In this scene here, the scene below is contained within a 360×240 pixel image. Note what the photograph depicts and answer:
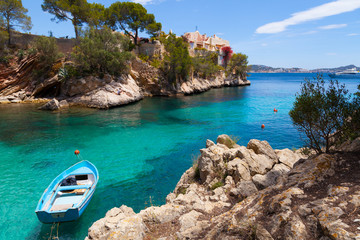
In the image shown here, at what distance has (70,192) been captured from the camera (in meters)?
12.1

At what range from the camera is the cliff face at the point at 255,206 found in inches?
175

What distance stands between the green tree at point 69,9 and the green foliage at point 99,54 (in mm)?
6850

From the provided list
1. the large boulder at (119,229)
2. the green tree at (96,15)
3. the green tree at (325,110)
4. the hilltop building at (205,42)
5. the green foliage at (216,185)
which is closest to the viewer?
the large boulder at (119,229)

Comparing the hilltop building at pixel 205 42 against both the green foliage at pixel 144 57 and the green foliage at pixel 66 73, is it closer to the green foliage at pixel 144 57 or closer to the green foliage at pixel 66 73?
the green foliage at pixel 144 57

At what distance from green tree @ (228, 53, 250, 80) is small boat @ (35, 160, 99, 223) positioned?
83.2 metres

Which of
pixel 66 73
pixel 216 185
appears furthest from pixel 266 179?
pixel 66 73

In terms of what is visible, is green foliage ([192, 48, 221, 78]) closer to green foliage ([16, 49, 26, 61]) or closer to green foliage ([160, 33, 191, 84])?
green foliage ([160, 33, 191, 84])

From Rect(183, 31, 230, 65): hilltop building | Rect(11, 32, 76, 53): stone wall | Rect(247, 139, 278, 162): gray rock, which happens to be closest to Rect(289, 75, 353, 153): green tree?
Rect(247, 139, 278, 162): gray rock

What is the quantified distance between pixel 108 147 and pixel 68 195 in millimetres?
8134

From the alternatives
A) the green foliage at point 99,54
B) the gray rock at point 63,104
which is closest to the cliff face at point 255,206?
the gray rock at point 63,104

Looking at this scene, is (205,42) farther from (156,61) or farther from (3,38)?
(3,38)

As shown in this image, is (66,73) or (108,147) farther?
(66,73)

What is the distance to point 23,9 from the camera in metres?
41.5

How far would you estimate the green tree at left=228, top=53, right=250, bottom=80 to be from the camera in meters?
86.1
